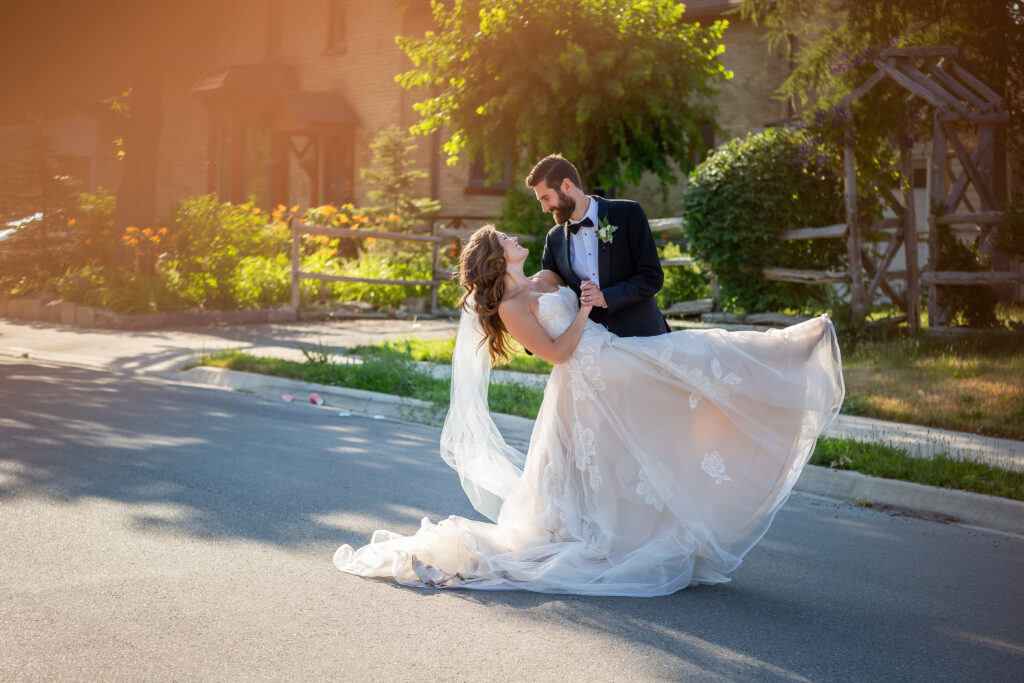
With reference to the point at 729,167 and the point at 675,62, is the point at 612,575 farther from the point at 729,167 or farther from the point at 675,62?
the point at 675,62

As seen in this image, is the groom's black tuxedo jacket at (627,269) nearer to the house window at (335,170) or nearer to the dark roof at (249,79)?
the house window at (335,170)

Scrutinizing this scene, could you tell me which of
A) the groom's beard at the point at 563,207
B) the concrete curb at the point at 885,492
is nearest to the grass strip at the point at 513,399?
the concrete curb at the point at 885,492

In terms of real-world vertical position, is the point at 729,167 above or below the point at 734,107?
below

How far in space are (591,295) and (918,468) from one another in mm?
3464

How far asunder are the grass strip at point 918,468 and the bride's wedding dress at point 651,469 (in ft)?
7.71

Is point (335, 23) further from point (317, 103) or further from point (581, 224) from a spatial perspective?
Answer: point (581, 224)

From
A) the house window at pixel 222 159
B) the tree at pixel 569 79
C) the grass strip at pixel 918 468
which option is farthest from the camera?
the house window at pixel 222 159

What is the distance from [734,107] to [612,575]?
77.6ft

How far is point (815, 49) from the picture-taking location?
1586 centimetres

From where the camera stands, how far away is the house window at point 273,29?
31.1m

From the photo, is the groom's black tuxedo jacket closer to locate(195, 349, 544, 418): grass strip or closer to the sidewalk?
the sidewalk

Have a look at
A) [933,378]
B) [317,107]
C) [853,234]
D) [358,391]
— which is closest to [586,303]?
[358,391]

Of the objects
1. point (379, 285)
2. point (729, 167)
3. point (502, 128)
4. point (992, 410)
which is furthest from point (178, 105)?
point (992, 410)

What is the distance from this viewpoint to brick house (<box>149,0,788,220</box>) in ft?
88.3
